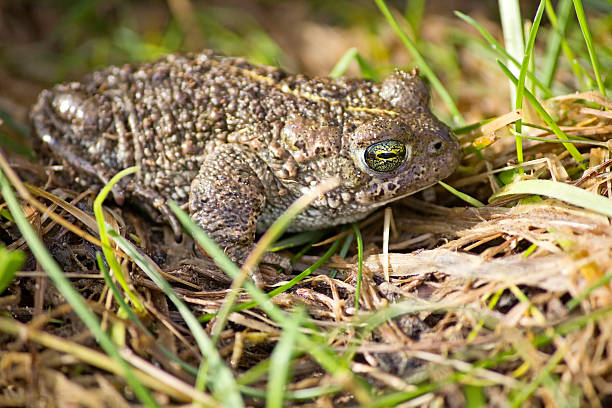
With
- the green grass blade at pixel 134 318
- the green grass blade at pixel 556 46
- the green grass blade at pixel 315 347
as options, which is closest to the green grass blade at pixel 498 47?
the green grass blade at pixel 556 46

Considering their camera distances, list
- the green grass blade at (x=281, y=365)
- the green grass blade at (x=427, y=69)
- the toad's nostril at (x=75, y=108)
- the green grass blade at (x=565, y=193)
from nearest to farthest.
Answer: the green grass blade at (x=281, y=365) < the green grass blade at (x=565, y=193) < the green grass blade at (x=427, y=69) < the toad's nostril at (x=75, y=108)

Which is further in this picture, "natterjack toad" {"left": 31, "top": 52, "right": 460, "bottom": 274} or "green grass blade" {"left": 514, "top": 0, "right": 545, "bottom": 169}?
"natterjack toad" {"left": 31, "top": 52, "right": 460, "bottom": 274}

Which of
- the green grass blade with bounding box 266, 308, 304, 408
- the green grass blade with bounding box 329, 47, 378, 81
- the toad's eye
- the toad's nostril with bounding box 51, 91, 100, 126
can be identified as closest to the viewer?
the green grass blade with bounding box 266, 308, 304, 408

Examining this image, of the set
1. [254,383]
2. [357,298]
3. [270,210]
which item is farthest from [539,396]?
[270,210]

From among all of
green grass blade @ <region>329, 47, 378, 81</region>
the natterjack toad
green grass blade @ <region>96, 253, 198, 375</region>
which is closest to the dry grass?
green grass blade @ <region>96, 253, 198, 375</region>

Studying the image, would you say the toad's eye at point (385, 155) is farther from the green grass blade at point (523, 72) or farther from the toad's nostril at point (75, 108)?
the toad's nostril at point (75, 108)

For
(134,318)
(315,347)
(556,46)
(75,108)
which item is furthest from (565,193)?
(75,108)

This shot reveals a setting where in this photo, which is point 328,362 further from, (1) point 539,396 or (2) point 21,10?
(2) point 21,10

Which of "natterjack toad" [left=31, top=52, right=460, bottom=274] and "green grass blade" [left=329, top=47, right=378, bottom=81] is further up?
"green grass blade" [left=329, top=47, right=378, bottom=81]

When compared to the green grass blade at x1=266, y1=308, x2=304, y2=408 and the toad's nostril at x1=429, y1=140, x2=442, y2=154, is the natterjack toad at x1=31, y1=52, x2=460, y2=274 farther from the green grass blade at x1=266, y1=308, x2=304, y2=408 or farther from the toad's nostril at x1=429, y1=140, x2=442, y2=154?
the green grass blade at x1=266, y1=308, x2=304, y2=408
